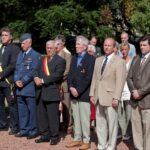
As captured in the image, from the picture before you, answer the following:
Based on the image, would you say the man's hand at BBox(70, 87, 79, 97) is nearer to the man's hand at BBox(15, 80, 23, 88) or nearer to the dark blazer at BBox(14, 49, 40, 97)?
the dark blazer at BBox(14, 49, 40, 97)

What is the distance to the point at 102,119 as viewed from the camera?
23.9 feet

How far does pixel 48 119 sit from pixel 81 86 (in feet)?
3.07

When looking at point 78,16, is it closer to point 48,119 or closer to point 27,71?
point 27,71

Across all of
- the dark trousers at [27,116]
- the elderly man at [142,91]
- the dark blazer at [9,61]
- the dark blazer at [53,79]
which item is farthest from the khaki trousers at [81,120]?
the dark blazer at [9,61]

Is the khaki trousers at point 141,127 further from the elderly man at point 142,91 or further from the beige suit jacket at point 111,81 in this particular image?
the beige suit jacket at point 111,81

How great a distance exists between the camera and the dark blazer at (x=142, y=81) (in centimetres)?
670

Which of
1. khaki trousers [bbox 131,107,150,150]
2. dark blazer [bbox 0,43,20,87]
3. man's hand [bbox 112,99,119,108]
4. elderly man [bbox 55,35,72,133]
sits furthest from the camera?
dark blazer [bbox 0,43,20,87]

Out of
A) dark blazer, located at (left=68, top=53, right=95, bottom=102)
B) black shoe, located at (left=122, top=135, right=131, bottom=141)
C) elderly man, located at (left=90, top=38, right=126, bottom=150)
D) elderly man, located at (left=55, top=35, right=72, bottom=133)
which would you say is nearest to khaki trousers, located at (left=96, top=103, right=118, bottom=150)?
elderly man, located at (left=90, top=38, right=126, bottom=150)

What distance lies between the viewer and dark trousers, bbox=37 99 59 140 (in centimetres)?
785

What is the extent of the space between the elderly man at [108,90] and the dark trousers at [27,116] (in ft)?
5.21

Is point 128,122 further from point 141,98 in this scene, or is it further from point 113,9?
point 113,9

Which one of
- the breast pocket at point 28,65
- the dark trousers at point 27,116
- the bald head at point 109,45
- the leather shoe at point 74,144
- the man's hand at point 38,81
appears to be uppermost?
the bald head at point 109,45

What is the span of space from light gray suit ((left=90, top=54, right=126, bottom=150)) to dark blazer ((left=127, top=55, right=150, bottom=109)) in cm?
20

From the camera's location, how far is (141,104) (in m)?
Result: 6.79
